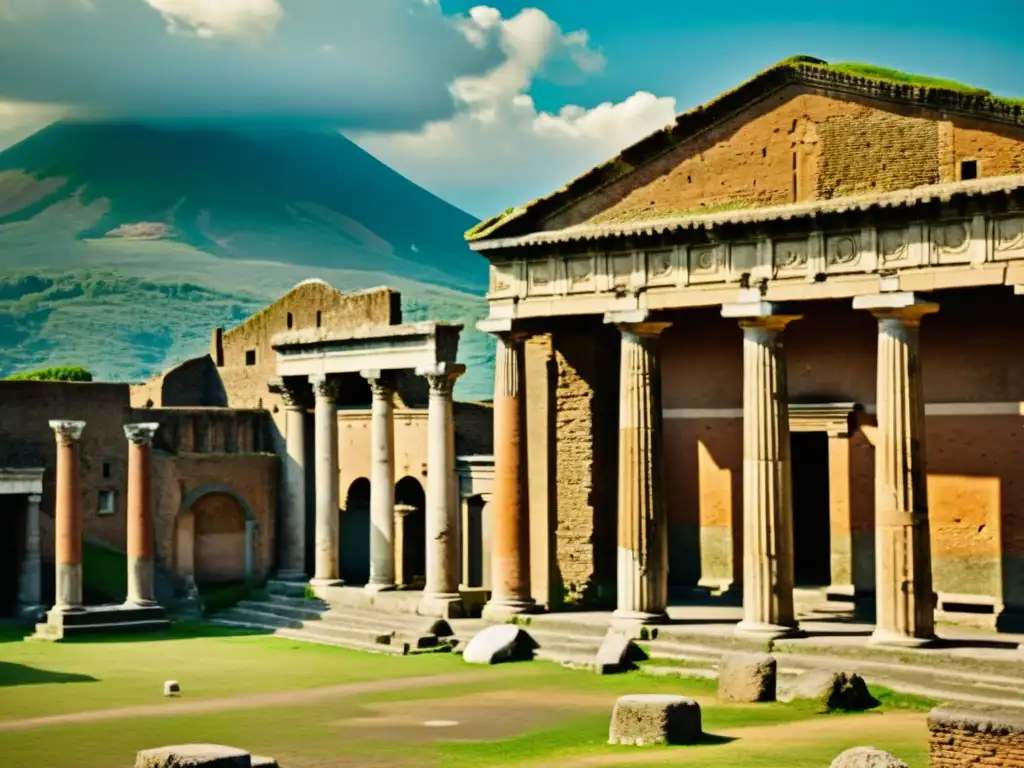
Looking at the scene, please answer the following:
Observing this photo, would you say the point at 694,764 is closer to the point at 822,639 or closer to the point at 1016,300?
the point at 822,639

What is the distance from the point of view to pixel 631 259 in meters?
26.0

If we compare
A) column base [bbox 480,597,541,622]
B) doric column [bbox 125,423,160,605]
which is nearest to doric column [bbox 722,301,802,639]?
column base [bbox 480,597,541,622]

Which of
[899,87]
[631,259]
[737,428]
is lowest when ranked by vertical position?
[737,428]

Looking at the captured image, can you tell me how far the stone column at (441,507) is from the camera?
29422mm

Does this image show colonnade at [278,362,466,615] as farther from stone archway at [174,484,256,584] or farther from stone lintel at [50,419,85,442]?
stone lintel at [50,419,85,442]

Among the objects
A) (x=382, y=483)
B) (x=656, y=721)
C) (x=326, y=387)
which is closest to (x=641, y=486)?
(x=382, y=483)

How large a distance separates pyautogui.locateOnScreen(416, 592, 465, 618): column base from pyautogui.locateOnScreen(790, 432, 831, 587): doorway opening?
5600 millimetres

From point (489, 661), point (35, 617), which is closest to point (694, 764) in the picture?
point (489, 661)

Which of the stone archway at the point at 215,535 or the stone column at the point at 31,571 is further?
the stone archway at the point at 215,535

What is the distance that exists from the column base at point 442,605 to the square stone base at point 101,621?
530 centimetres

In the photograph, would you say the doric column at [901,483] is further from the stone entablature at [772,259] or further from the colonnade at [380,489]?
the colonnade at [380,489]

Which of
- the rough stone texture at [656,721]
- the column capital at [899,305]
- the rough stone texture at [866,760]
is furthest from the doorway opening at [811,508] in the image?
the rough stone texture at [866,760]

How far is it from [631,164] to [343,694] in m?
9.23

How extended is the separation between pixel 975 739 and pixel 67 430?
20.4 m
